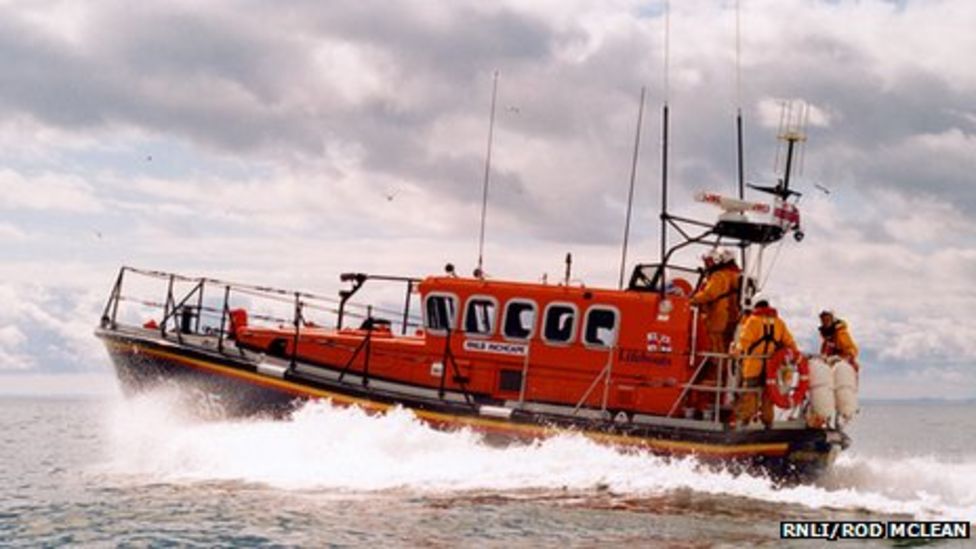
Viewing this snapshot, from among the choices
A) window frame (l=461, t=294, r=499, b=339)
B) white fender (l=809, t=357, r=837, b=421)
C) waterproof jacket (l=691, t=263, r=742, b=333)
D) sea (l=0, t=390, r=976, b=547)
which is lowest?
sea (l=0, t=390, r=976, b=547)

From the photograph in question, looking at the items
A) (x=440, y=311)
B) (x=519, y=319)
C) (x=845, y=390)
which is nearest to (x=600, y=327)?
(x=519, y=319)

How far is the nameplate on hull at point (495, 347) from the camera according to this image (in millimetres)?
14414

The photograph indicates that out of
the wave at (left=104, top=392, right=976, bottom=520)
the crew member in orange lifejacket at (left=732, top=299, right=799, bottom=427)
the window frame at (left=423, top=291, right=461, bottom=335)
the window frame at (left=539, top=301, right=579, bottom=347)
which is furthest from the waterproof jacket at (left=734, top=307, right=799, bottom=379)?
the window frame at (left=423, top=291, right=461, bottom=335)

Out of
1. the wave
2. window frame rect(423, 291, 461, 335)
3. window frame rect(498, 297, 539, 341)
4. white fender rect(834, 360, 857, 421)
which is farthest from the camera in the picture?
window frame rect(423, 291, 461, 335)

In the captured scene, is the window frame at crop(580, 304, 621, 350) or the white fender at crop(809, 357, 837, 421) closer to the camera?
the white fender at crop(809, 357, 837, 421)

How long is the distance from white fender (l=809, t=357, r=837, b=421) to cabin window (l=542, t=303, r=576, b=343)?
11.0ft

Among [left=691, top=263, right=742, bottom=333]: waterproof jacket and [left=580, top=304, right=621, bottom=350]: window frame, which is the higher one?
[left=691, top=263, right=742, bottom=333]: waterproof jacket

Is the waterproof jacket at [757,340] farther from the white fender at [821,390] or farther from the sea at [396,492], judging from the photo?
the sea at [396,492]

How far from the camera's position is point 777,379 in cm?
1366

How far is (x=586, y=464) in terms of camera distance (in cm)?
1343

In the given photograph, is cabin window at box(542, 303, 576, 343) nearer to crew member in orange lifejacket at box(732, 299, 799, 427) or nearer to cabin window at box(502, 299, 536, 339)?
cabin window at box(502, 299, 536, 339)

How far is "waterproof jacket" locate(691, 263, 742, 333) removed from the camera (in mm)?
14219

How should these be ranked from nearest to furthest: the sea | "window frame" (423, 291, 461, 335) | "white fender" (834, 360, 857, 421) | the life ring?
the sea
the life ring
"white fender" (834, 360, 857, 421)
"window frame" (423, 291, 461, 335)

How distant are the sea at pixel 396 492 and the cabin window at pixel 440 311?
1.46 metres
